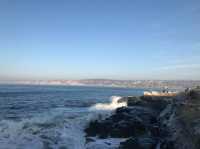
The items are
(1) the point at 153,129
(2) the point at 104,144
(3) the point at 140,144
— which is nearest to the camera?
(3) the point at 140,144

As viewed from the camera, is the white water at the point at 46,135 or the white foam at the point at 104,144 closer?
the white foam at the point at 104,144

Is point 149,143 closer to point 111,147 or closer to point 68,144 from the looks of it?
point 111,147

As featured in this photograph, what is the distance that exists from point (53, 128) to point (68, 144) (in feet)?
14.9

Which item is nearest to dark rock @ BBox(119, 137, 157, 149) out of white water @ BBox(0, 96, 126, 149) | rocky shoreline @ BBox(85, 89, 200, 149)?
rocky shoreline @ BBox(85, 89, 200, 149)

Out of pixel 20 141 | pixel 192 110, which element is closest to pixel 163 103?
pixel 192 110

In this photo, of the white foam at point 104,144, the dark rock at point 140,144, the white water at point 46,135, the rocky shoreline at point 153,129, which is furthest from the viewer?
the white water at point 46,135

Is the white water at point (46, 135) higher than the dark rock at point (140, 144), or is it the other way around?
the dark rock at point (140, 144)

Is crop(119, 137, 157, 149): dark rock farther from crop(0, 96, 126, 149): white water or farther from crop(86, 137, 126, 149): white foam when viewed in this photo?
crop(0, 96, 126, 149): white water

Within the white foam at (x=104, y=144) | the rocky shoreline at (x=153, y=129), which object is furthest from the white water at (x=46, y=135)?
the rocky shoreline at (x=153, y=129)

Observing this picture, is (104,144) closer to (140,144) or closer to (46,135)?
(140,144)

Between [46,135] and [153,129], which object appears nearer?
[153,129]

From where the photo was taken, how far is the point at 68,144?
1620 centimetres

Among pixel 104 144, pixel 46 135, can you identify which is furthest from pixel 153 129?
pixel 46 135

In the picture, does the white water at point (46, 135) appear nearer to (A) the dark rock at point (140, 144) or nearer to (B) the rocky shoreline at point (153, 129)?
(B) the rocky shoreline at point (153, 129)
